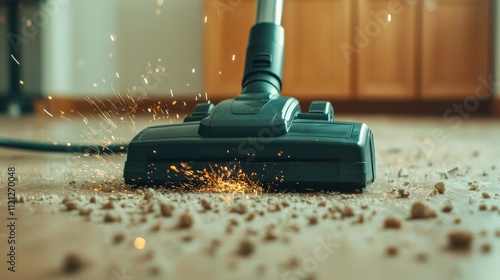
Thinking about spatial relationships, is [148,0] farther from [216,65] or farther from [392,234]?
[392,234]

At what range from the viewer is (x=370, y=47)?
12.0 feet

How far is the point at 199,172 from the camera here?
861 millimetres

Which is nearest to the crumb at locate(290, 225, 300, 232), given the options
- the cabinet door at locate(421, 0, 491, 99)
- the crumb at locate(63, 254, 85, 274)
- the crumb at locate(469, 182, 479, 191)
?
the crumb at locate(63, 254, 85, 274)

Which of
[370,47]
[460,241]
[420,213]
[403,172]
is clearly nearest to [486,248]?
[460,241]

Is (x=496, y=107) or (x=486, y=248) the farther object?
(x=496, y=107)

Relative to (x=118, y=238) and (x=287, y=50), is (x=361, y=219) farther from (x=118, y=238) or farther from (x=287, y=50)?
(x=287, y=50)

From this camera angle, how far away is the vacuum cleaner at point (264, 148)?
82 cm

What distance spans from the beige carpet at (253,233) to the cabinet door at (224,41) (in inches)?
109

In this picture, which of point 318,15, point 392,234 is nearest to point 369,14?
point 318,15

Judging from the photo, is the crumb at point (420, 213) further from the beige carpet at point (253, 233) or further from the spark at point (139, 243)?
the spark at point (139, 243)

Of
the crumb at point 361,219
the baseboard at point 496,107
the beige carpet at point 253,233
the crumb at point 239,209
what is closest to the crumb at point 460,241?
the beige carpet at point 253,233

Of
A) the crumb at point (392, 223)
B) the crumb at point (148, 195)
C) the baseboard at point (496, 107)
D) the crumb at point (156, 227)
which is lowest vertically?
the baseboard at point (496, 107)

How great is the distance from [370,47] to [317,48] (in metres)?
0.30

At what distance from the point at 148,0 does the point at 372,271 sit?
3739mm
